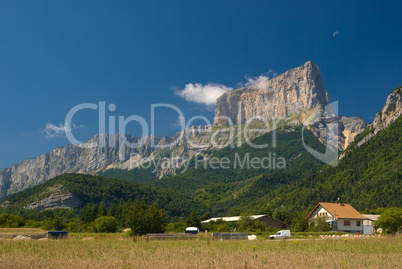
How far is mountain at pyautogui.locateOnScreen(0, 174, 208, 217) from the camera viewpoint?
538ft

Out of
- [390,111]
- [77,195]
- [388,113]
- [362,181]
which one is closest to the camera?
[362,181]

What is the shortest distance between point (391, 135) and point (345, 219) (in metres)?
87.4

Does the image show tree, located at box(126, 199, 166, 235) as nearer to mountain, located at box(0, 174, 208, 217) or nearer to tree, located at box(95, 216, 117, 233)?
tree, located at box(95, 216, 117, 233)

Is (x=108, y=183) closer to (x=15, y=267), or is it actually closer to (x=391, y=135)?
(x=391, y=135)

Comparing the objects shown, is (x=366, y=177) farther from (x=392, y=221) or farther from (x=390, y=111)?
(x=392, y=221)

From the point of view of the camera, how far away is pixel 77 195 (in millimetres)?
173375

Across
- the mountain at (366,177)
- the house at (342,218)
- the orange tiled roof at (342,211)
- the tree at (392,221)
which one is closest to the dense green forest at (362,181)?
the mountain at (366,177)

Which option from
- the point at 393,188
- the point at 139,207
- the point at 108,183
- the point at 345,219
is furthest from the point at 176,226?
the point at 108,183

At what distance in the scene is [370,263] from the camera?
1377 centimetres

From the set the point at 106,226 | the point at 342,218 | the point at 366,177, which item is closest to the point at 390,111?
the point at 366,177

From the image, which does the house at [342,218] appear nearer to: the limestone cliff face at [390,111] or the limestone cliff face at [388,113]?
the limestone cliff face at [388,113]

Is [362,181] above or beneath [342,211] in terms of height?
above

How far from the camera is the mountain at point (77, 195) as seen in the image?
16400cm

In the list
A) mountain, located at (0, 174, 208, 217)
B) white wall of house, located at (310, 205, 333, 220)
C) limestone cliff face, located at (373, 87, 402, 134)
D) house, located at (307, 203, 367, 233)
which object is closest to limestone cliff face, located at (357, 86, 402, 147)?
limestone cliff face, located at (373, 87, 402, 134)
